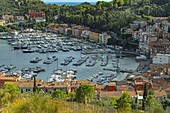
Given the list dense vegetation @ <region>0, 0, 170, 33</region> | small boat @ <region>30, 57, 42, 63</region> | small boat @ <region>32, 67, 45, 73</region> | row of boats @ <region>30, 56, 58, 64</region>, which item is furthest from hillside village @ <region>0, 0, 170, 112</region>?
small boat @ <region>30, 57, 42, 63</region>

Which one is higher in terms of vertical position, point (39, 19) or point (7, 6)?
point (7, 6)

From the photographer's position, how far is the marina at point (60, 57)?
15.9 meters

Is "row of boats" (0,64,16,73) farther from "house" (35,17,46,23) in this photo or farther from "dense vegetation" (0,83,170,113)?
"house" (35,17,46,23)

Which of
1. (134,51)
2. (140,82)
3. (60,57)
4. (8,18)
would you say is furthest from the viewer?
(8,18)

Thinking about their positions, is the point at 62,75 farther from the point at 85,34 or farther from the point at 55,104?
the point at 85,34

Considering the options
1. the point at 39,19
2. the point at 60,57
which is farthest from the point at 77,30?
the point at 60,57

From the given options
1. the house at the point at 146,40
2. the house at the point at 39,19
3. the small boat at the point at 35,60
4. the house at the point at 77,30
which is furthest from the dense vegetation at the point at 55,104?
the house at the point at 39,19

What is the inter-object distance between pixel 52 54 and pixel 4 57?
2781 millimetres

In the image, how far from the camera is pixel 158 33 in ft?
70.5

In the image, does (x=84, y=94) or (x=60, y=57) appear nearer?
(x=84, y=94)

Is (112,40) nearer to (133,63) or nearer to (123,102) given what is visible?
(133,63)

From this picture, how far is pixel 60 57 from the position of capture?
62.1 feet

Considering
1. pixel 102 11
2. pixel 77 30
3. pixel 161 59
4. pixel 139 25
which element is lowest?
pixel 161 59

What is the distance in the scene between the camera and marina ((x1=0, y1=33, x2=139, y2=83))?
15860 millimetres
